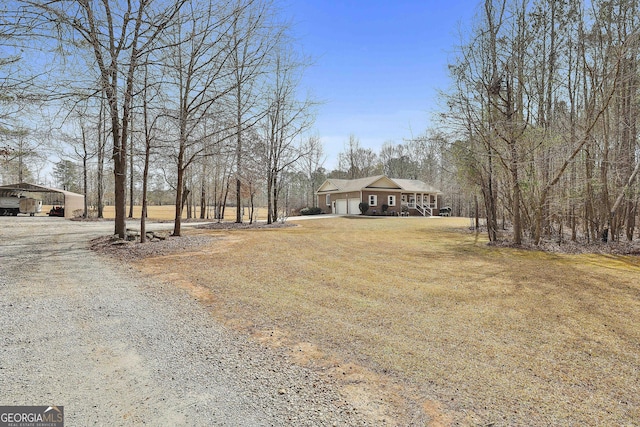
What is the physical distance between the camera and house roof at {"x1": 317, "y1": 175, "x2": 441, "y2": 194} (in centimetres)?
3091

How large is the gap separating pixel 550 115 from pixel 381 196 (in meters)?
19.8

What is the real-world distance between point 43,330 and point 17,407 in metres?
1.53

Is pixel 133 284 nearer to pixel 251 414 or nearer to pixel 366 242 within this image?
pixel 251 414

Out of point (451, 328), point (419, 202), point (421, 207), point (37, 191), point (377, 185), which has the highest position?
point (377, 185)

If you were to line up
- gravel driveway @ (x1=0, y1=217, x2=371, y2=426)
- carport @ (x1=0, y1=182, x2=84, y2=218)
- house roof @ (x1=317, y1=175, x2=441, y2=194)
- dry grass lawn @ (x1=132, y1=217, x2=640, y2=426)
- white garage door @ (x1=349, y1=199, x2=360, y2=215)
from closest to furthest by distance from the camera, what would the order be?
1. gravel driveway @ (x1=0, y1=217, x2=371, y2=426)
2. dry grass lawn @ (x1=132, y1=217, x2=640, y2=426)
3. carport @ (x1=0, y1=182, x2=84, y2=218)
4. white garage door @ (x1=349, y1=199, x2=360, y2=215)
5. house roof @ (x1=317, y1=175, x2=441, y2=194)

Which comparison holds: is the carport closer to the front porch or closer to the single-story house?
the single-story house

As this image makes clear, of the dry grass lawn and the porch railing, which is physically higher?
the porch railing

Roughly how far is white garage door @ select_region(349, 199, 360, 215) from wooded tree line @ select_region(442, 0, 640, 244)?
19.1m

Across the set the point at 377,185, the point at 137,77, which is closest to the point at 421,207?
the point at 377,185

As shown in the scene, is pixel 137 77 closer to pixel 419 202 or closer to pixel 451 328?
pixel 451 328

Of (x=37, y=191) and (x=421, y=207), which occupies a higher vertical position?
(x=37, y=191)

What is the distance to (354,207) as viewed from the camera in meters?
31.1

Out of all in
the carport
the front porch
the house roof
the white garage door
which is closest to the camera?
the carport

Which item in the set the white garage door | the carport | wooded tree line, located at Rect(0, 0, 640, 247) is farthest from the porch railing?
the carport
